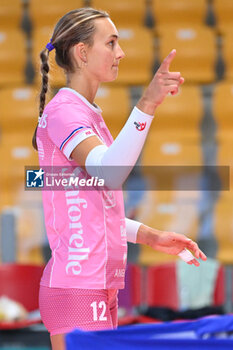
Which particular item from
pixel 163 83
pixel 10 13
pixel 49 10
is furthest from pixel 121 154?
pixel 10 13

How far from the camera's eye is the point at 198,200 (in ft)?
16.3

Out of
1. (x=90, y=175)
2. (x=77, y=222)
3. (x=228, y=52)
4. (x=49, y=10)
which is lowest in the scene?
(x=228, y=52)

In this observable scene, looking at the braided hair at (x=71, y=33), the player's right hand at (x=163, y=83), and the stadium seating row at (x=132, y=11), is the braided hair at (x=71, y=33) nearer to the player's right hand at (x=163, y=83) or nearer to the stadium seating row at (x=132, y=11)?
the player's right hand at (x=163, y=83)

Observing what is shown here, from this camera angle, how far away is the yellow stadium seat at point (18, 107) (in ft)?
18.0

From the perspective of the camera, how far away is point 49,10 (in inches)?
239

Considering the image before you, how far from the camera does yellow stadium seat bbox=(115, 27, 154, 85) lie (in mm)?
5758

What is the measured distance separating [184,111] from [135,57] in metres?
0.61

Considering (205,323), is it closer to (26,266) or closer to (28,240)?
(26,266)

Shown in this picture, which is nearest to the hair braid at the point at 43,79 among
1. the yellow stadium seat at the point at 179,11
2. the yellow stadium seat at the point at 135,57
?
the yellow stadium seat at the point at 135,57

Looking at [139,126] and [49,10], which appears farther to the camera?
[49,10]

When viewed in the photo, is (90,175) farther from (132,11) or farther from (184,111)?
(132,11)

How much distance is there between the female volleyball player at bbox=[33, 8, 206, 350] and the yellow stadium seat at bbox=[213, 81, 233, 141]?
3.50m

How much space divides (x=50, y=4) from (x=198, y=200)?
2.23 metres

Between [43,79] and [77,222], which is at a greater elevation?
[43,79]
